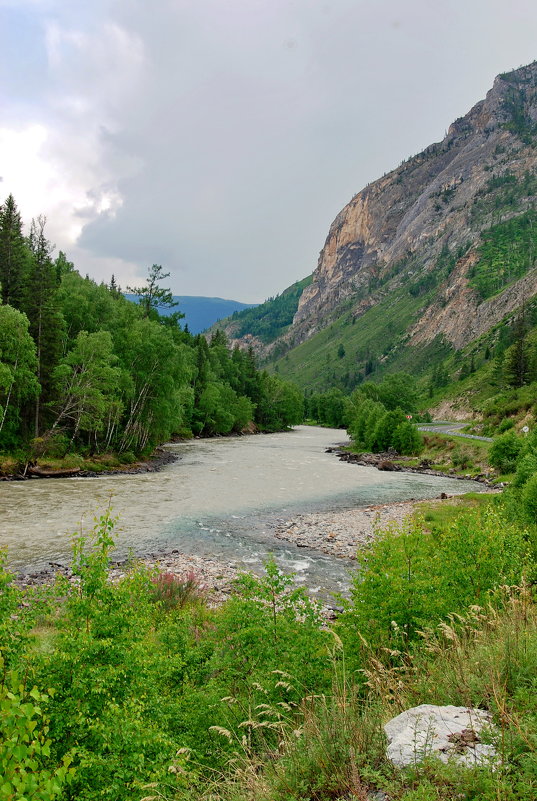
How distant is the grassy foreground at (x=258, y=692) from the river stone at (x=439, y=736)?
0.42ft

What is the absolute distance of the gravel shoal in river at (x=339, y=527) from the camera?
23.9 meters

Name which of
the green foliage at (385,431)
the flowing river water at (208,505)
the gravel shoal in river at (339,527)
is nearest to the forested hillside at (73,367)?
the flowing river water at (208,505)

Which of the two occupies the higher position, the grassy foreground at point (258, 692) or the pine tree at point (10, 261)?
the pine tree at point (10, 261)

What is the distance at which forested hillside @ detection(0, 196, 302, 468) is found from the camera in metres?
44.1

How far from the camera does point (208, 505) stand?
3322cm

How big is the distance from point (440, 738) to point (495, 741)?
1.67 ft

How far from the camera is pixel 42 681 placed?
579 centimetres

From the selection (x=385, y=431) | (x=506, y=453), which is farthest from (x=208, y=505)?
(x=385, y=431)

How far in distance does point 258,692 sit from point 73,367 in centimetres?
4934

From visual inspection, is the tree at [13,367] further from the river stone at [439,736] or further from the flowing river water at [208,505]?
the river stone at [439,736]

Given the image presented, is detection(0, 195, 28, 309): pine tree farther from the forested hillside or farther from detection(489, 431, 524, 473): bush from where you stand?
detection(489, 431, 524, 473): bush

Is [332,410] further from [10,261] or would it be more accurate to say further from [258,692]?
[258,692]

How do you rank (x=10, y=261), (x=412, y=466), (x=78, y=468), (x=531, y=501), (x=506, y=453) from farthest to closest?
(x=412, y=466) → (x=10, y=261) → (x=506, y=453) → (x=78, y=468) → (x=531, y=501)

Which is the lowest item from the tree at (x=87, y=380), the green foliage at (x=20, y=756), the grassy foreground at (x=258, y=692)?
the grassy foreground at (x=258, y=692)
